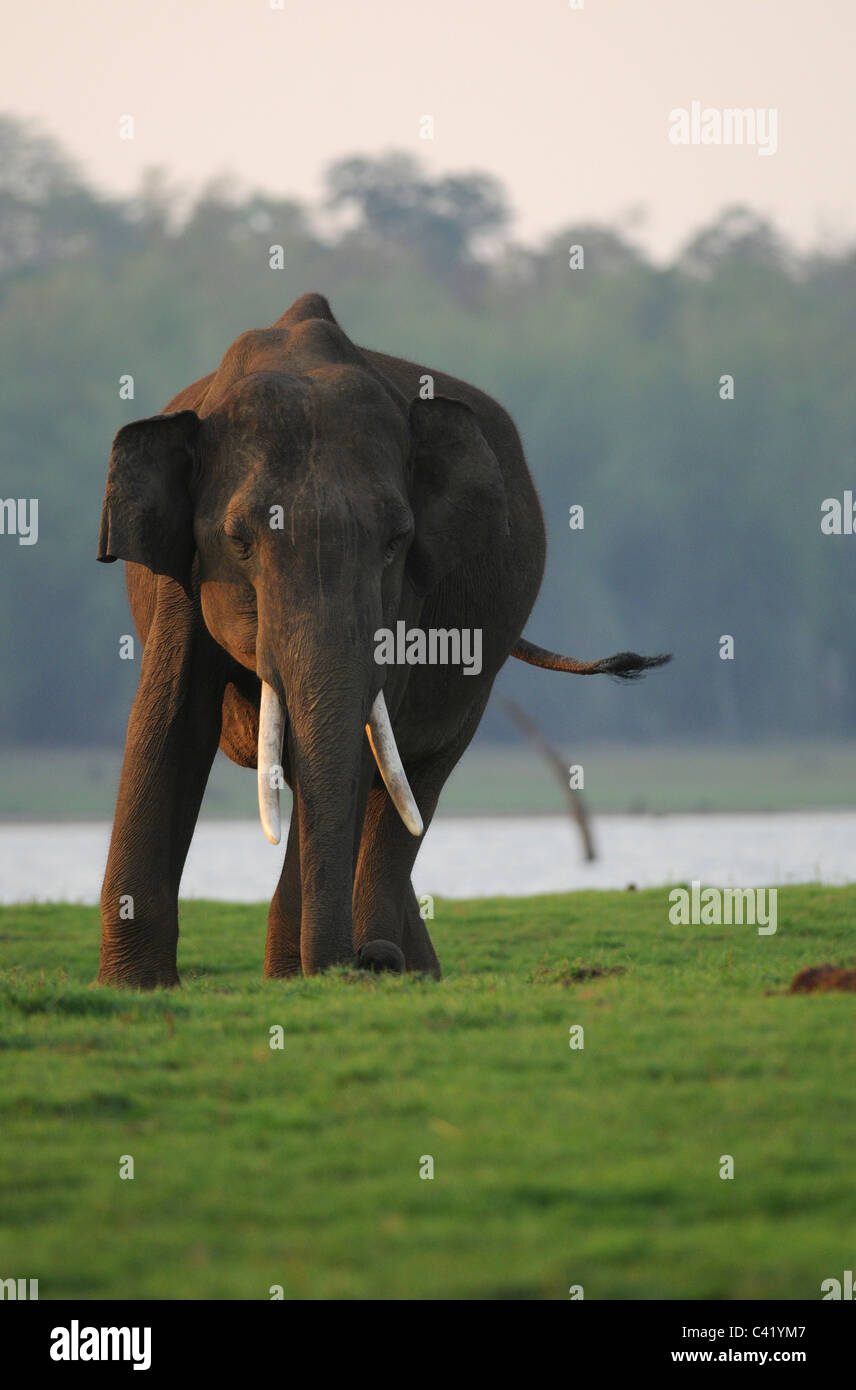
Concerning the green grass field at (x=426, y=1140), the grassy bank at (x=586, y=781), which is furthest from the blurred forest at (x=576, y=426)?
the green grass field at (x=426, y=1140)

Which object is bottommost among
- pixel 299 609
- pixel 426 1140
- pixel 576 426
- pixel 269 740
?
pixel 426 1140

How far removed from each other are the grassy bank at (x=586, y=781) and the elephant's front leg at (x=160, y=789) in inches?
1420

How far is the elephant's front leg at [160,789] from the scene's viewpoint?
36.6ft

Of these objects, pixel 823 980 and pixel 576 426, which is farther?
pixel 576 426

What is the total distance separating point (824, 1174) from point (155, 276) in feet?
230

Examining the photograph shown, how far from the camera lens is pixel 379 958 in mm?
10734

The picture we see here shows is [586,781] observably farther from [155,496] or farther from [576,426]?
[155,496]

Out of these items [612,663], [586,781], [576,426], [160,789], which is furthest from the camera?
[576,426]

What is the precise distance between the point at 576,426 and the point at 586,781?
1688 cm

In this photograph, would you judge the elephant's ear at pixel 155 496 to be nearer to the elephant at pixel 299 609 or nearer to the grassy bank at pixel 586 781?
the elephant at pixel 299 609

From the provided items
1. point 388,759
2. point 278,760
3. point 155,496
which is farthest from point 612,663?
point 278,760

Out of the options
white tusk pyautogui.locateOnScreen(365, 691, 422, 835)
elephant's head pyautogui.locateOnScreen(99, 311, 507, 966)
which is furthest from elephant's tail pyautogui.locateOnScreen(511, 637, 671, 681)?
white tusk pyautogui.locateOnScreen(365, 691, 422, 835)
